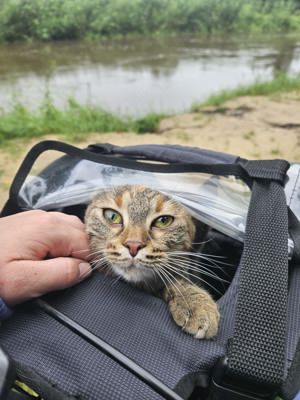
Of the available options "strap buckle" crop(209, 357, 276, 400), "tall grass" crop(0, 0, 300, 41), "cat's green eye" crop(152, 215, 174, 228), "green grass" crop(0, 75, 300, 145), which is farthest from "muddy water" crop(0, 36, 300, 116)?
"strap buckle" crop(209, 357, 276, 400)

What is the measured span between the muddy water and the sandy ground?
110 cm

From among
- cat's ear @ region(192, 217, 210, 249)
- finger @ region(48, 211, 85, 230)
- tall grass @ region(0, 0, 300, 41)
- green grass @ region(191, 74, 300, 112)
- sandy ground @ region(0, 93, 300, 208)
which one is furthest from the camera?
tall grass @ region(0, 0, 300, 41)

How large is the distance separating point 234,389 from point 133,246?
2.15ft

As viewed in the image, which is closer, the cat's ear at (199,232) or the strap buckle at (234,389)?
the strap buckle at (234,389)

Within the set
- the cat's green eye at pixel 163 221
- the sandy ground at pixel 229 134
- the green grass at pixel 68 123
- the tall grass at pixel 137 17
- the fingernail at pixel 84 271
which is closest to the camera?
the fingernail at pixel 84 271

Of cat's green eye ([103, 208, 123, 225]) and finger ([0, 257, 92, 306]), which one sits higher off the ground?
finger ([0, 257, 92, 306])

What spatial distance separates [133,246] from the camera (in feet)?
4.76

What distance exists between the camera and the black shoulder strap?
0.90 m

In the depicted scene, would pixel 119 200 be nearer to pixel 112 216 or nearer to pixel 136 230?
pixel 112 216

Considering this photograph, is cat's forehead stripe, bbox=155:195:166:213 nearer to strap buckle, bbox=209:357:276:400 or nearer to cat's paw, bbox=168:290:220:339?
cat's paw, bbox=168:290:220:339

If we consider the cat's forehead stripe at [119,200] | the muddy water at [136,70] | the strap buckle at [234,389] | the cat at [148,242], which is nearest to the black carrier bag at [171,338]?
the strap buckle at [234,389]

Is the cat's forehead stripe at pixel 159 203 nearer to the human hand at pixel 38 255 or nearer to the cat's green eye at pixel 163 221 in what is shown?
the cat's green eye at pixel 163 221

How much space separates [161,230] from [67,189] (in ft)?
1.55

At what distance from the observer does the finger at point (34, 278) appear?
42.2 inches
